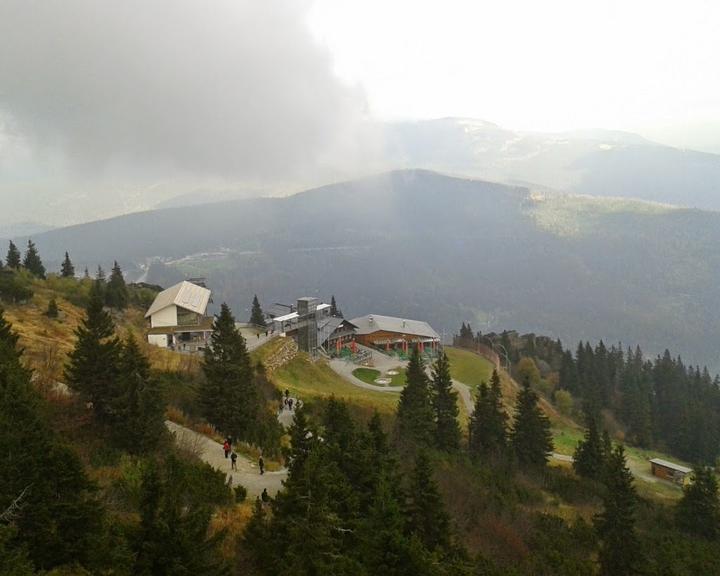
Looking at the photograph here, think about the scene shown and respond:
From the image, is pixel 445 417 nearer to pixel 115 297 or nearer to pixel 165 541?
pixel 165 541

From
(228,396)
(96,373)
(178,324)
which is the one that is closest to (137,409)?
(96,373)

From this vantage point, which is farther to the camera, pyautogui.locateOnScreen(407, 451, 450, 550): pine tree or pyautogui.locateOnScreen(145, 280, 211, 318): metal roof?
pyautogui.locateOnScreen(145, 280, 211, 318): metal roof

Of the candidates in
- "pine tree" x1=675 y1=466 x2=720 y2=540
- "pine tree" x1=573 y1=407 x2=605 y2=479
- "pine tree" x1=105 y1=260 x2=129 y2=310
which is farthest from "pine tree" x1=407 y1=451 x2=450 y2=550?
"pine tree" x1=105 y1=260 x2=129 y2=310

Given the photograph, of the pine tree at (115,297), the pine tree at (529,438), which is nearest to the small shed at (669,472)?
the pine tree at (529,438)

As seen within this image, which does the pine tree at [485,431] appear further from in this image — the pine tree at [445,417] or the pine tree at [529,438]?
the pine tree at [445,417]

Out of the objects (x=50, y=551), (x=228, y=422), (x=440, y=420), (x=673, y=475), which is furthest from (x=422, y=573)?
(x=673, y=475)

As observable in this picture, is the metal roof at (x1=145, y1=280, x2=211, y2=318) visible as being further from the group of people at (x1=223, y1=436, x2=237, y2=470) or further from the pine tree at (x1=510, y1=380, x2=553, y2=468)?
the pine tree at (x1=510, y1=380, x2=553, y2=468)
